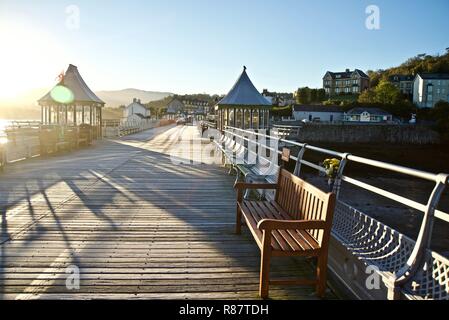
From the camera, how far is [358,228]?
3543mm

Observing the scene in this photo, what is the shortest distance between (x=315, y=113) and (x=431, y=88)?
3499 centimetres

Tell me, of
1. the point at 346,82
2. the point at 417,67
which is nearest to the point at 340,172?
the point at 346,82

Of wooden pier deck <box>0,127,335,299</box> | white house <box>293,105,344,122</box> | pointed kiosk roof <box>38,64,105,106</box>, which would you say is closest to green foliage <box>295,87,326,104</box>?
white house <box>293,105,344,122</box>

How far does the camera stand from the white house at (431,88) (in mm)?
96000

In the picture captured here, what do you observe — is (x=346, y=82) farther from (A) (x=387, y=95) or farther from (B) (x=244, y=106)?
(B) (x=244, y=106)

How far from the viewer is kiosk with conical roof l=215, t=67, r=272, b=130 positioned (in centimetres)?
2323

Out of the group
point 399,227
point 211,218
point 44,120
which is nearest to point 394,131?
point 399,227

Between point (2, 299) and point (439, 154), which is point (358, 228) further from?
point (439, 154)

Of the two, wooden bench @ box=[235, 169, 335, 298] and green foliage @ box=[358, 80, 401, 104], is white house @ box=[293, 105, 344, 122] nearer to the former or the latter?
green foliage @ box=[358, 80, 401, 104]

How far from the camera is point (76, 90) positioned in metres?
24.9

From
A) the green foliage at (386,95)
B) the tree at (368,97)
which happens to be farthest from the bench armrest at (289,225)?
the tree at (368,97)

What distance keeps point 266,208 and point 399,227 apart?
52.4 feet

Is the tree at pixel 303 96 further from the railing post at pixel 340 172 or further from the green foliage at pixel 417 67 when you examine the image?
the railing post at pixel 340 172

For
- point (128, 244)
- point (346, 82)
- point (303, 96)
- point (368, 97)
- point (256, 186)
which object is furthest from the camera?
point (346, 82)
